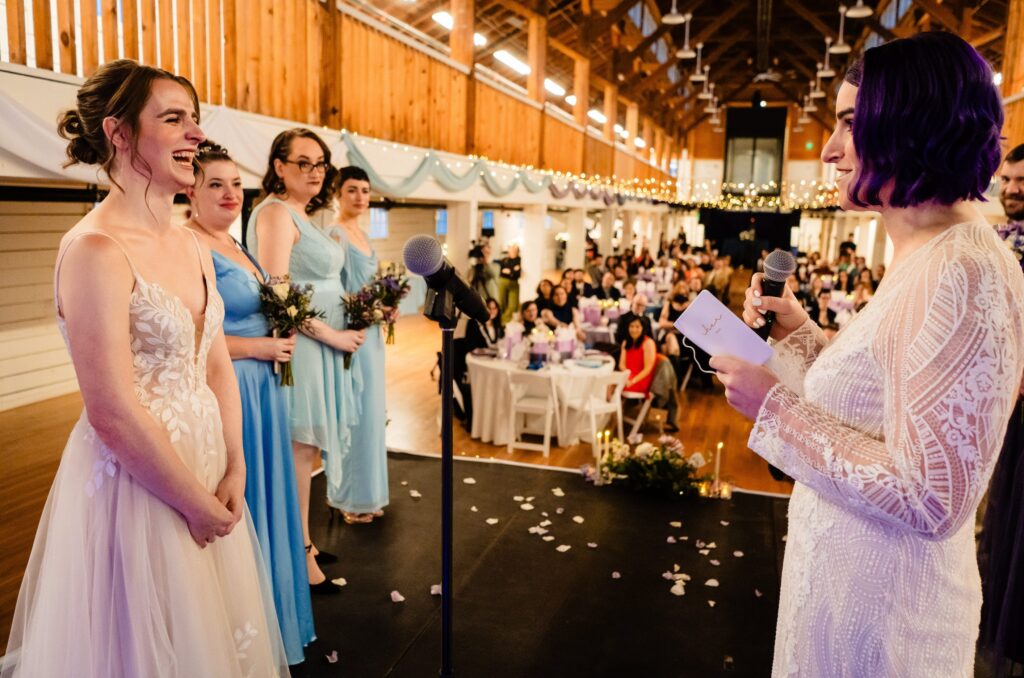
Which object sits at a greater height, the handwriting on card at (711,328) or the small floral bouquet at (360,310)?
the handwriting on card at (711,328)

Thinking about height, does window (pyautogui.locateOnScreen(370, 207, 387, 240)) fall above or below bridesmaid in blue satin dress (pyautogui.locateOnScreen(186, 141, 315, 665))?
above

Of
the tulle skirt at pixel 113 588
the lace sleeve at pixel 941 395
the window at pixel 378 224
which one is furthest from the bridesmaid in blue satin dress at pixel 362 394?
the window at pixel 378 224

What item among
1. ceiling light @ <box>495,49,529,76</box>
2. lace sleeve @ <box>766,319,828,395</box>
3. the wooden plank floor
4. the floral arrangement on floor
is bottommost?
the wooden plank floor

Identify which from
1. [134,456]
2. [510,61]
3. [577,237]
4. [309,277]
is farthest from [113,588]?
[510,61]

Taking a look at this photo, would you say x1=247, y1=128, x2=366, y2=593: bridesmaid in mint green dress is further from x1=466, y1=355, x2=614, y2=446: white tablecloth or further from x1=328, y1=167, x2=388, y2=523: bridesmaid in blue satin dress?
x1=466, y1=355, x2=614, y2=446: white tablecloth

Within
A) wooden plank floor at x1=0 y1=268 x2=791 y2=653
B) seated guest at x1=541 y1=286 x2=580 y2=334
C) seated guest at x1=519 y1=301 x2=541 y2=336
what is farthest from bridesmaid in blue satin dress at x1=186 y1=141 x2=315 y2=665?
seated guest at x1=541 y1=286 x2=580 y2=334

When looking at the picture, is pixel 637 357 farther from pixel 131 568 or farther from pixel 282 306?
pixel 131 568

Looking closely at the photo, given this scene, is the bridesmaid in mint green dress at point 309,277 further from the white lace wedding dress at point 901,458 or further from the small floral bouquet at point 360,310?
the white lace wedding dress at point 901,458

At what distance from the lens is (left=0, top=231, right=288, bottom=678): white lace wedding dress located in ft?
4.94

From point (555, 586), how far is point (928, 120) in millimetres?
2967

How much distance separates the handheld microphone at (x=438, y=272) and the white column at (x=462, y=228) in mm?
8112

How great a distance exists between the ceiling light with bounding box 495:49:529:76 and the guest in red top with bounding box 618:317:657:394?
13.5m

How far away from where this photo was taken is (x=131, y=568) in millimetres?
1529

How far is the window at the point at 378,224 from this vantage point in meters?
15.3
